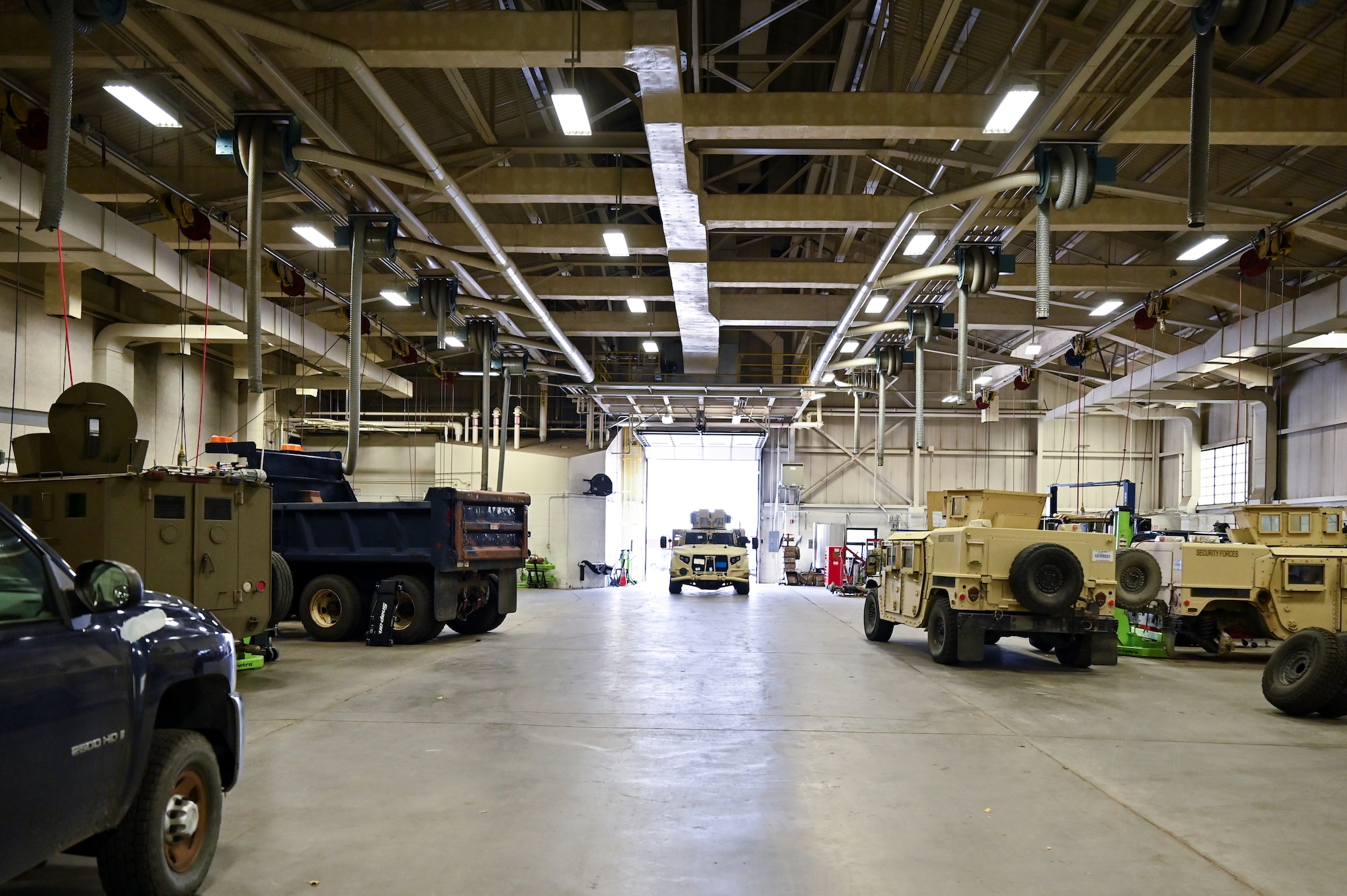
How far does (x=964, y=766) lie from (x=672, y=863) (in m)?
3.00

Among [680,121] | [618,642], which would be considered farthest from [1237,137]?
[618,642]

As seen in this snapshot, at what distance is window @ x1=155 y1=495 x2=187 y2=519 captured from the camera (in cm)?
906

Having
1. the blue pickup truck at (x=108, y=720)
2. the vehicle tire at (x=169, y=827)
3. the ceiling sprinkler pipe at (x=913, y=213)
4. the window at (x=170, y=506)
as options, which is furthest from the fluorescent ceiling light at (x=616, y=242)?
the vehicle tire at (x=169, y=827)

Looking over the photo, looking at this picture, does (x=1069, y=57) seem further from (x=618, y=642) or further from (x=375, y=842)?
(x=375, y=842)

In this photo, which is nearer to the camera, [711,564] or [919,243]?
[919,243]

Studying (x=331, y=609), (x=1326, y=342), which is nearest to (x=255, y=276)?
(x=331, y=609)

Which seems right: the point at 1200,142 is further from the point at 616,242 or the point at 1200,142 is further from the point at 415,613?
the point at 415,613

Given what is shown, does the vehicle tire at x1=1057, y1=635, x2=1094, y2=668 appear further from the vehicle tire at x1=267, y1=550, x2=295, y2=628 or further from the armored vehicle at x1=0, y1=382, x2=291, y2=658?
the vehicle tire at x1=267, y1=550, x2=295, y2=628

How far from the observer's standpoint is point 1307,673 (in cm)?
936

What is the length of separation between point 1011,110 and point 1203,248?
874 centimetres

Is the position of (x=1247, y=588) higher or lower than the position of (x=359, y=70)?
lower

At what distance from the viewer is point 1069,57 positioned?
41.5ft

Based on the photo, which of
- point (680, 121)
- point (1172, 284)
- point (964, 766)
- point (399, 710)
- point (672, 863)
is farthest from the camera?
point (1172, 284)

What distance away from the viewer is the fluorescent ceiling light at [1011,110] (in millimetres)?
10602
